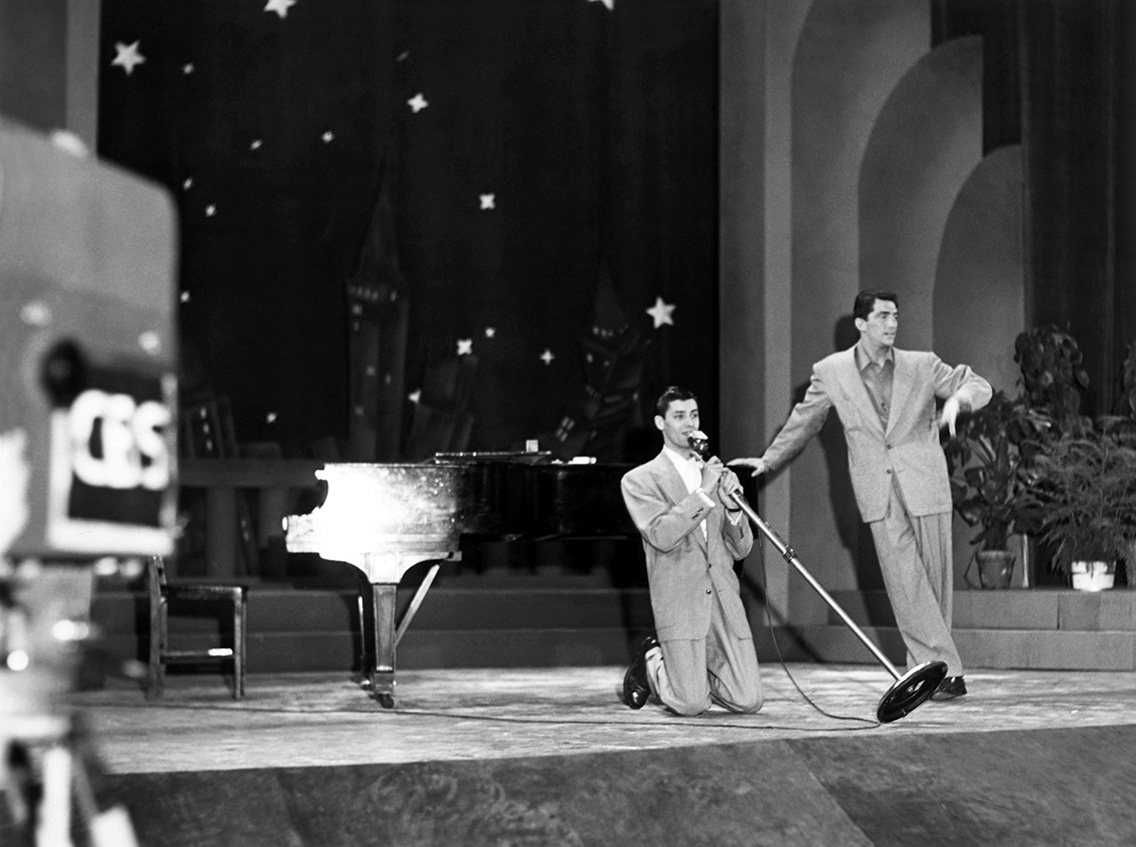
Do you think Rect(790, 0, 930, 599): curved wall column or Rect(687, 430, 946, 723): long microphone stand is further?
Rect(790, 0, 930, 599): curved wall column

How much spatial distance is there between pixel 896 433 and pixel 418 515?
6.04 ft

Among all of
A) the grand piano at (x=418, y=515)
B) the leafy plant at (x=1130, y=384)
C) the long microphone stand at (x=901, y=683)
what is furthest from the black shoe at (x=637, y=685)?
the leafy plant at (x=1130, y=384)

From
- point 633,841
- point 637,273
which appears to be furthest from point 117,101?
point 633,841

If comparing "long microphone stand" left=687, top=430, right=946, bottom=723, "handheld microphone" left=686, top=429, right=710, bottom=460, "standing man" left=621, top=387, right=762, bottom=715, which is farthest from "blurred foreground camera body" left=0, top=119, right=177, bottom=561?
"standing man" left=621, top=387, right=762, bottom=715

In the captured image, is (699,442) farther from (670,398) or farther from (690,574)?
(690,574)

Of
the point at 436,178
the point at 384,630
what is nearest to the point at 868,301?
the point at 384,630

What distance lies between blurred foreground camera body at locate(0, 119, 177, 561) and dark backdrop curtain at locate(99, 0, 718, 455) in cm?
724

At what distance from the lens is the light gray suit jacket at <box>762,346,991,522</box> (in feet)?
18.4

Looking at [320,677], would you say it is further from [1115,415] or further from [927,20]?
[927,20]

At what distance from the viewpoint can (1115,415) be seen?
8.65 m

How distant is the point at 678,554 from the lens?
200 inches

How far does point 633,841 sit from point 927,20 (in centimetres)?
693

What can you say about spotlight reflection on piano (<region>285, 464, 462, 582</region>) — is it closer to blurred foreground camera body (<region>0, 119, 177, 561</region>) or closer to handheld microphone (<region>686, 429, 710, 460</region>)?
handheld microphone (<region>686, 429, 710, 460</region>)

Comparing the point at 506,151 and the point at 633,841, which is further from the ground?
the point at 506,151
